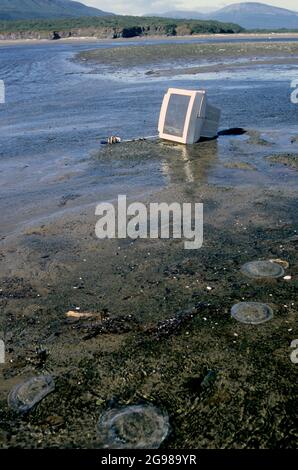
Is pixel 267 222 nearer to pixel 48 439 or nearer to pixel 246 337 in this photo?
pixel 246 337

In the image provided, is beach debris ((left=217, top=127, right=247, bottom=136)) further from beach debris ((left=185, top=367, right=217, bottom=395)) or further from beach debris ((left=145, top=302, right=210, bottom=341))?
beach debris ((left=185, top=367, right=217, bottom=395))

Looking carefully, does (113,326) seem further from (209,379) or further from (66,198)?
(66,198)

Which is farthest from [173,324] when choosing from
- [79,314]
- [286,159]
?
[286,159]

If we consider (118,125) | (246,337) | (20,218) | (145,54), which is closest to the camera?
(246,337)

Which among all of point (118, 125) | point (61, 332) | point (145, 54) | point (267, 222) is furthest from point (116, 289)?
point (145, 54)

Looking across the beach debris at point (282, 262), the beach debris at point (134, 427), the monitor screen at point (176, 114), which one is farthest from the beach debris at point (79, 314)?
the monitor screen at point (176, 114)

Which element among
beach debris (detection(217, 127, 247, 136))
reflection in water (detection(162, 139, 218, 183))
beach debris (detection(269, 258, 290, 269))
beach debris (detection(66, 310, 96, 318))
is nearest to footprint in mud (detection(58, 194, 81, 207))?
reflection in water (detection(162, 139, 218, 183))

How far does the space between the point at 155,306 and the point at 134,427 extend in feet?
6.24

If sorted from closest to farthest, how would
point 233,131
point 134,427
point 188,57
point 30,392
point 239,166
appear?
point 134,427 → point 30,392 → point 239,166 → point 233,131 → point 188,57

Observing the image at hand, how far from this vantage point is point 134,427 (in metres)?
4.00

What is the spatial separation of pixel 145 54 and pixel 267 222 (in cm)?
4415

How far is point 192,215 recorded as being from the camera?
27.4 feet

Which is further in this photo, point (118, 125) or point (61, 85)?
point (61, 85)

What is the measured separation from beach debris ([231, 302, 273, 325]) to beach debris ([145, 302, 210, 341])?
385mm
